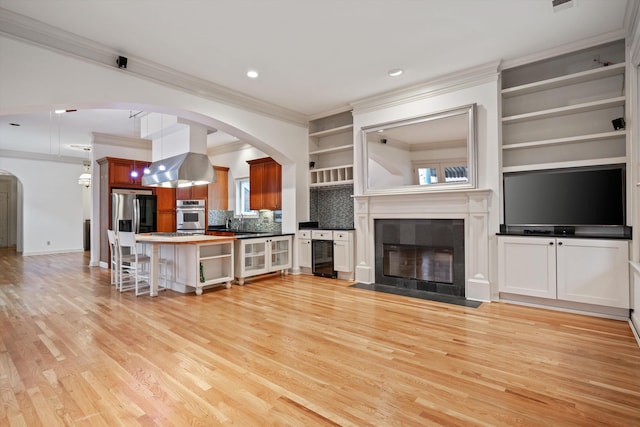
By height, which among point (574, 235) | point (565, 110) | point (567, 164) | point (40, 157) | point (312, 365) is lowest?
point (312, 365)

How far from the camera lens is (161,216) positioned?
25.1ft

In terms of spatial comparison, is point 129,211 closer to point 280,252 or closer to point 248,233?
point 248,233

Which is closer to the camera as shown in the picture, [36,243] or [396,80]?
[396,80]

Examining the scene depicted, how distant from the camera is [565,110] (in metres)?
3.66

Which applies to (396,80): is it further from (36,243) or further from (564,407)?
(36,243)

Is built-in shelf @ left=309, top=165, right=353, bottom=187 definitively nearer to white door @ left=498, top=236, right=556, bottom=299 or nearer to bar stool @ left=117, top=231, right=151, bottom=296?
white door @ left=498, top=236, right=556, bottom=299

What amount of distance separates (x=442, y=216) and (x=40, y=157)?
11.3 metres

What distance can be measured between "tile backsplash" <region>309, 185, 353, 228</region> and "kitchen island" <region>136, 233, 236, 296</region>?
1.95m

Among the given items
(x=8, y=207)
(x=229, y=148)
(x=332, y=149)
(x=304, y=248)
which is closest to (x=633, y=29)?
(x=332, y=149)

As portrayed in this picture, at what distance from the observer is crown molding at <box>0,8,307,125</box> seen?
298 cm

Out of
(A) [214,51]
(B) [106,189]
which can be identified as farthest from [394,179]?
(B) [106,189]

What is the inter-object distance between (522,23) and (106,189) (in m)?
8.12

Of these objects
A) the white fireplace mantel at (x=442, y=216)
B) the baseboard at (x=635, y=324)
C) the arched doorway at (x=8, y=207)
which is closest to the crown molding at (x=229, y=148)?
the white fireplace mantel at (x=442, y=216)

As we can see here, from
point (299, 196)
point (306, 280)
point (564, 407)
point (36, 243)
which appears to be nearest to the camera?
point (564, 407)
